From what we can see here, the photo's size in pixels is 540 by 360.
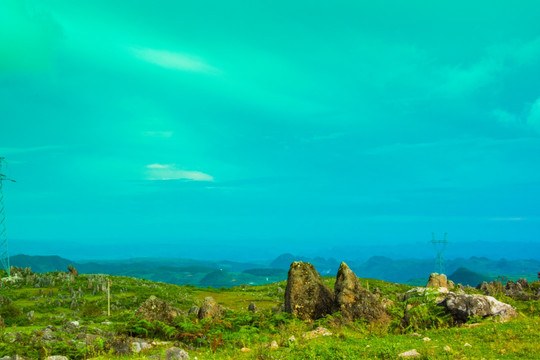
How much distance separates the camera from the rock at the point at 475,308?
2133 cm

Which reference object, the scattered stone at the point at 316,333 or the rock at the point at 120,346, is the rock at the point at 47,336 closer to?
the rock at the point at 120,346

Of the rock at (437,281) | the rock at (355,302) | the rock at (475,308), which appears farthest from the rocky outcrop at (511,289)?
the rock at (355,302)

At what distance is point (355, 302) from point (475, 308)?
622 cm

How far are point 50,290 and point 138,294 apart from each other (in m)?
9.59

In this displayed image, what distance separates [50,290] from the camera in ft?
162

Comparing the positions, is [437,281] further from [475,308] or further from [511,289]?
[475,308]

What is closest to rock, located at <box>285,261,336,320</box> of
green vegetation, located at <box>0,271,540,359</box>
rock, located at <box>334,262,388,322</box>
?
rock, located at <box>334,262,388,322</box>

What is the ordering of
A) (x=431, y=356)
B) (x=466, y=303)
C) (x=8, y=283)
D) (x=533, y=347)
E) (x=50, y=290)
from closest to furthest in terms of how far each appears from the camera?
(x=431, y=356)
(x=533, y=347)
(x=466, y=303)
(x=50, y=290)
(x=8, y=283)

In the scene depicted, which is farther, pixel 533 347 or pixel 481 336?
pixel 481 336

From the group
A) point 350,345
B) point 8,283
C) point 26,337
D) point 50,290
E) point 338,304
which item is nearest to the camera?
point 350,345

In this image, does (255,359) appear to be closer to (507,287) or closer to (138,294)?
(138,294)

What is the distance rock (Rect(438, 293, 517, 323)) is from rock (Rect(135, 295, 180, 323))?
15237 millimetres

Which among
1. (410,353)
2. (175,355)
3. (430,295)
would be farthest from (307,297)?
(410,353)

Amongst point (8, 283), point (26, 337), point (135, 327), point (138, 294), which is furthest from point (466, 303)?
point (8, 283)
